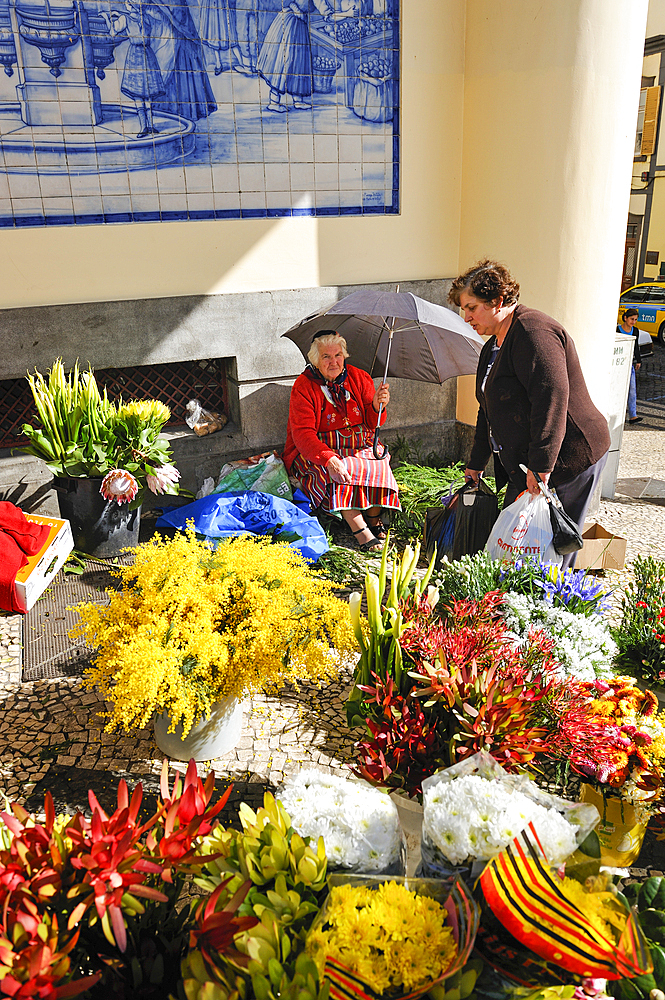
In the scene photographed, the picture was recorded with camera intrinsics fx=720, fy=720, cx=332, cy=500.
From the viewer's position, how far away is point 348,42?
17.0 feet

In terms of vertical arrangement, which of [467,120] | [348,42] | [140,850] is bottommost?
[140,850]

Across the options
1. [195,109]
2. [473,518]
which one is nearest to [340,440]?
[473,518]

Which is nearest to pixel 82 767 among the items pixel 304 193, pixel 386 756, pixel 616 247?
pixel 386 756

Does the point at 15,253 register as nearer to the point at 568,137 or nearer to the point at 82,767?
the point at 82,767

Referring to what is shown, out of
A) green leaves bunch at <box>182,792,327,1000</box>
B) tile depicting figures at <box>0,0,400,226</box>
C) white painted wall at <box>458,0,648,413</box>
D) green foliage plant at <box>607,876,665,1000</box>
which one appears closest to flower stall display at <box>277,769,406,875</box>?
green leaves bunch at <box>182,792,327,1000</box>

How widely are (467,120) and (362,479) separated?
303 cm

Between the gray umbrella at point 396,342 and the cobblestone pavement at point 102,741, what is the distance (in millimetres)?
2357

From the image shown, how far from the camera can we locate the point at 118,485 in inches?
172

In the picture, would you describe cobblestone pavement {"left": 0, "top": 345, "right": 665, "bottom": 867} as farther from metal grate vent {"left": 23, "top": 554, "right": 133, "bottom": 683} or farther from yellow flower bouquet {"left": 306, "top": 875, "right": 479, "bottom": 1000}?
yellow flower bouquet {"left": 306, "top": 875, "right": 479, "bottom": 1000}

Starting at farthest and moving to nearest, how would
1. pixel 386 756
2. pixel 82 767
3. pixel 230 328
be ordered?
pixel 230 328
pixel 82 767
pixel 386 756

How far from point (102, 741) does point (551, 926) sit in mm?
2258

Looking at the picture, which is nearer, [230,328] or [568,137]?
[568,137]

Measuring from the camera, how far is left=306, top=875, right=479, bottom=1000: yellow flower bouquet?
112 cm

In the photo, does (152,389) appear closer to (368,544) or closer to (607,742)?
(368,544)
